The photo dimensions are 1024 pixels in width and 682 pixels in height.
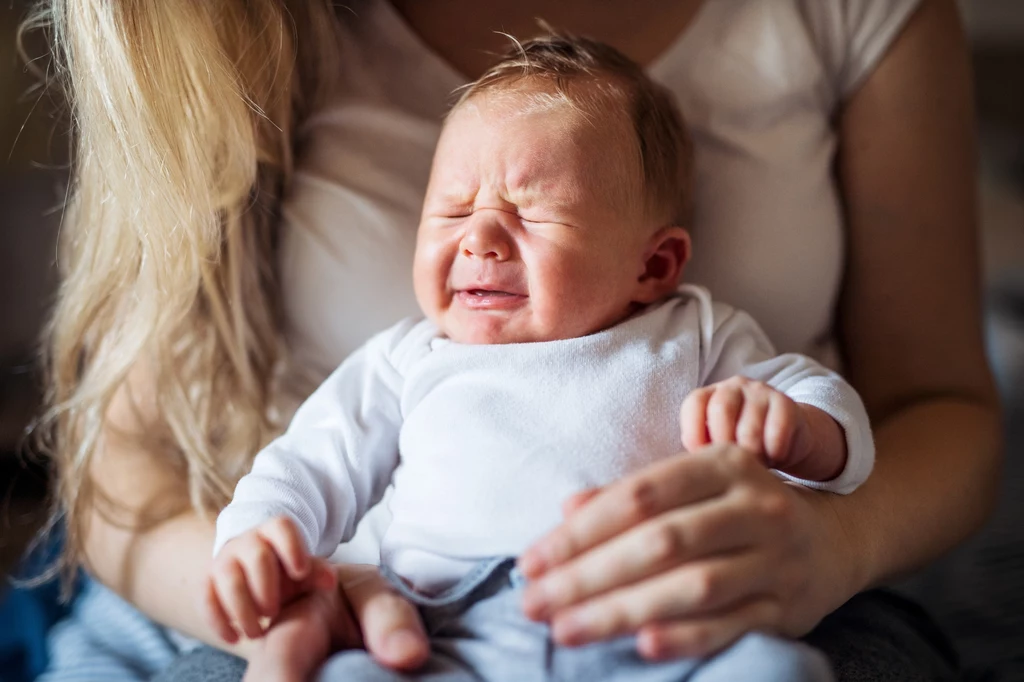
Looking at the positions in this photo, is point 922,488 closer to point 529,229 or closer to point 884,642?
point 884,642

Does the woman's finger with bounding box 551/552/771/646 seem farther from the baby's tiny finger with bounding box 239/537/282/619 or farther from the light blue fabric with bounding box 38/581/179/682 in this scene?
the light blue fabric with bounding box 38/581/179/682

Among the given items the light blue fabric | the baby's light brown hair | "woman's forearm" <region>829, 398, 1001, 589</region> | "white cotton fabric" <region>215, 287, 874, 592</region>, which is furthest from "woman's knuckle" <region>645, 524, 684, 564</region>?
the light blue fabric

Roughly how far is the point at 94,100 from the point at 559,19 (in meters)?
0.48

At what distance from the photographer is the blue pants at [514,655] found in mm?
603

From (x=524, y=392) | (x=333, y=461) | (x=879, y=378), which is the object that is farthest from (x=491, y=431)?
(x=879, y=378)

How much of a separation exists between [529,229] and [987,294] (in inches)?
69.1

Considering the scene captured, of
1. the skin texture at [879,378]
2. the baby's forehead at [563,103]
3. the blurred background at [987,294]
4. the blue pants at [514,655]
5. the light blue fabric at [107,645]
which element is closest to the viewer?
the blue pants at [514,655]

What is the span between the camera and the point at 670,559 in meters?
0.63


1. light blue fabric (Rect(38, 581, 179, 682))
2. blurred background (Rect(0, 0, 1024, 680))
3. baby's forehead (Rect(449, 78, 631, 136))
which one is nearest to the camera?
baby's forehead (Rect(449, 78, 631, 136))

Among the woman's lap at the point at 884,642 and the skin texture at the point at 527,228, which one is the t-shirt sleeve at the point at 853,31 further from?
the woman's lap at the point at 884,642

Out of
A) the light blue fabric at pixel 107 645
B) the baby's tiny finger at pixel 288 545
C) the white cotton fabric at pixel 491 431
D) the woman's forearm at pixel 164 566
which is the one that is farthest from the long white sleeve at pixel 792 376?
the light blue fabric at pixel 107 645

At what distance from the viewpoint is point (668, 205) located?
0.90 m

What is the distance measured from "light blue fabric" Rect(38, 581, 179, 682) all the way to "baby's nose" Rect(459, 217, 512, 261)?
529 mm

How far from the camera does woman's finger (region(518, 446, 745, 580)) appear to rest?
635 millimetres
